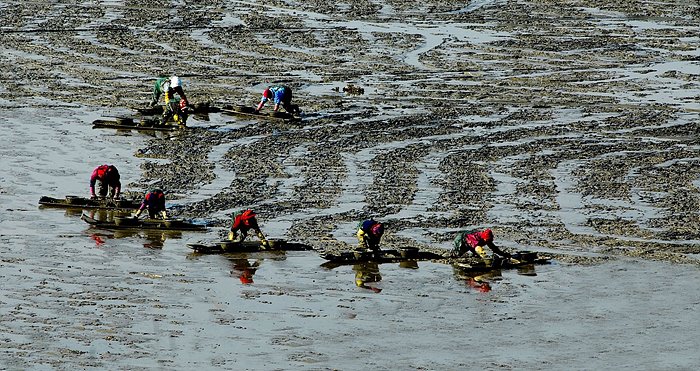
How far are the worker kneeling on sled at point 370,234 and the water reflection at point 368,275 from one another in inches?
14.8

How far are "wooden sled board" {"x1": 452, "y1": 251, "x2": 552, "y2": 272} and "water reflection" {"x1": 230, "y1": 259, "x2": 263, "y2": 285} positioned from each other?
344 cm

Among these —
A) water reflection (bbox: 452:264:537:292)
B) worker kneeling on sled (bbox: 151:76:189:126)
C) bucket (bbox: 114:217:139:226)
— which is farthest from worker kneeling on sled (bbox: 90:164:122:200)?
Result: worker kneeling on sled (bbox: 151:76:189:126)

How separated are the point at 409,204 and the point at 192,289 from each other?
7130mm

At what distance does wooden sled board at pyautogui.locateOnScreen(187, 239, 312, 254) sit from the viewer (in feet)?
84.3

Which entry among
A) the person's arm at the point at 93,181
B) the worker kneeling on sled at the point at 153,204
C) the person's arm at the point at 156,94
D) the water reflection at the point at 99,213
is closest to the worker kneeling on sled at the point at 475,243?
the worker kneeling on sled at the point at 153,204

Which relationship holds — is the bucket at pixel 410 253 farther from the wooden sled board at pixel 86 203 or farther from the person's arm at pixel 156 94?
the person's arm at pixel 156 94

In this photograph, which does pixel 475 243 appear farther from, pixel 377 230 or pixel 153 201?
pixel 153 201

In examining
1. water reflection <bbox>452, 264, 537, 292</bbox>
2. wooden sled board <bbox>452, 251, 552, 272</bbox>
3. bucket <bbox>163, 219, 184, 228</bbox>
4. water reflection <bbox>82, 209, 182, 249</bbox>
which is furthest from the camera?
bucket <bbox>163, 219, 184, 228</bbox>

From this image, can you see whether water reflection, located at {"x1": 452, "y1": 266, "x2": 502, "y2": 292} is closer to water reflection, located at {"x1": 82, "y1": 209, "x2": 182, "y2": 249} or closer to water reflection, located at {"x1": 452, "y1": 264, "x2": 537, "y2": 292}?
water reflection, located at {"x1": 452, "y1": 264, "x2": 537, "y2": 292}

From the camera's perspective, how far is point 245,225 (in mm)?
25812

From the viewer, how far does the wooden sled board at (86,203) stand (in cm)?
2903

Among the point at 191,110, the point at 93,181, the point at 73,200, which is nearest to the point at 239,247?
the point at 93,181

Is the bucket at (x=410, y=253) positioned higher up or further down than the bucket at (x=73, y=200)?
higher up

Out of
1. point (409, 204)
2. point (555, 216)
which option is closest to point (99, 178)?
point (409, 204)
